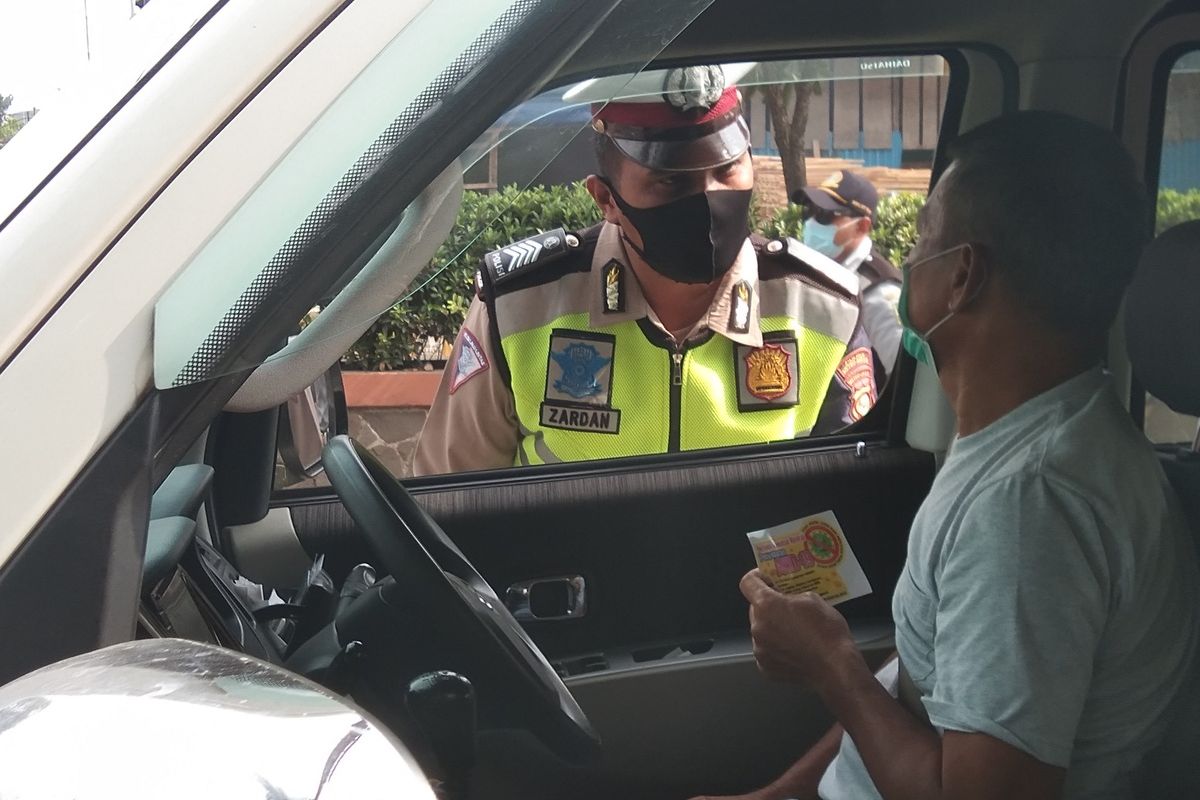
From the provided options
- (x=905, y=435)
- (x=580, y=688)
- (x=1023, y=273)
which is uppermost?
(x=1023, y=273)

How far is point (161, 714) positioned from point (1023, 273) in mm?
1207

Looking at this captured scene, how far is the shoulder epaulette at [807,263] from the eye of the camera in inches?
108

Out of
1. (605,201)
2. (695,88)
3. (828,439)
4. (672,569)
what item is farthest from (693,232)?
(672,569)

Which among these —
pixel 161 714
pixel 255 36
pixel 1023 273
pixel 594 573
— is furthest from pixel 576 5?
pixel 594 573

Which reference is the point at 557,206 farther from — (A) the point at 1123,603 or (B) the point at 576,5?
(B) the point at 576,5

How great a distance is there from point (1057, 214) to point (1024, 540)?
44cm

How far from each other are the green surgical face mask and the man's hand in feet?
1.23

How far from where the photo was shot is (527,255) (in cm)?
261

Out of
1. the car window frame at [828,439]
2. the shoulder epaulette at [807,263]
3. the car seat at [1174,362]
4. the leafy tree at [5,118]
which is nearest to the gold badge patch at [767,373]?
the car window frame at [828,439]

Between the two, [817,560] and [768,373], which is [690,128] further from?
[817,560]

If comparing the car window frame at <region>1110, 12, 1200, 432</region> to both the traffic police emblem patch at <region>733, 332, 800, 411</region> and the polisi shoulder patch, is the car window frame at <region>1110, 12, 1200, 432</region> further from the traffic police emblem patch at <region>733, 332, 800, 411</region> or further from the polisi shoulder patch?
the polisi shoulder patch

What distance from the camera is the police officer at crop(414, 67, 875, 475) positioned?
2.43 m

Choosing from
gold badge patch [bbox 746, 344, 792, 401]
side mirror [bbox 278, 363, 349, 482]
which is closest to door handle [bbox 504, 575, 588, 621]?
side mirror [bbox 278, 363, 349, 482]

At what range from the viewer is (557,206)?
7.81ft
